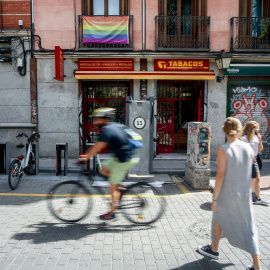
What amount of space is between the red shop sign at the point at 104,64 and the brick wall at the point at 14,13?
2.54 metres

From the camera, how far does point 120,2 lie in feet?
38.5

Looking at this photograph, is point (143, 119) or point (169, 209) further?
point (143, 119)

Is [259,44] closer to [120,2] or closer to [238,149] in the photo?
[120,2]

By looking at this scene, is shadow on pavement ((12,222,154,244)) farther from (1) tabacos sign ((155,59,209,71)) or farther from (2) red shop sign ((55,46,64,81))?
(1) tabacos sign ((155,59,209,71))

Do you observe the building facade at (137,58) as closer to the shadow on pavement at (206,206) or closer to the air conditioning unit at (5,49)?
the air conditioning unit at (5,49)

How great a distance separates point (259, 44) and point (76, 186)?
10.0 meters

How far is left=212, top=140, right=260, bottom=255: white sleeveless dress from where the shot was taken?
328cm

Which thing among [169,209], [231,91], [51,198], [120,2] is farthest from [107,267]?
[120,2]

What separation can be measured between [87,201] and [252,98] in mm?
9031

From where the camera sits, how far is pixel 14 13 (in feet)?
37.3

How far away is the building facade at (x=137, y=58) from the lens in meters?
11.3

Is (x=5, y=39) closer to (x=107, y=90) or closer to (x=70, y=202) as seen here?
(x=107, y=90)

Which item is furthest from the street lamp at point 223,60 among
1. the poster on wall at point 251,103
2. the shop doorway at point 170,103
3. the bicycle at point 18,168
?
the bicycle at point 18,168

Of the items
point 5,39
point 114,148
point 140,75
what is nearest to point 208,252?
point 114,148
